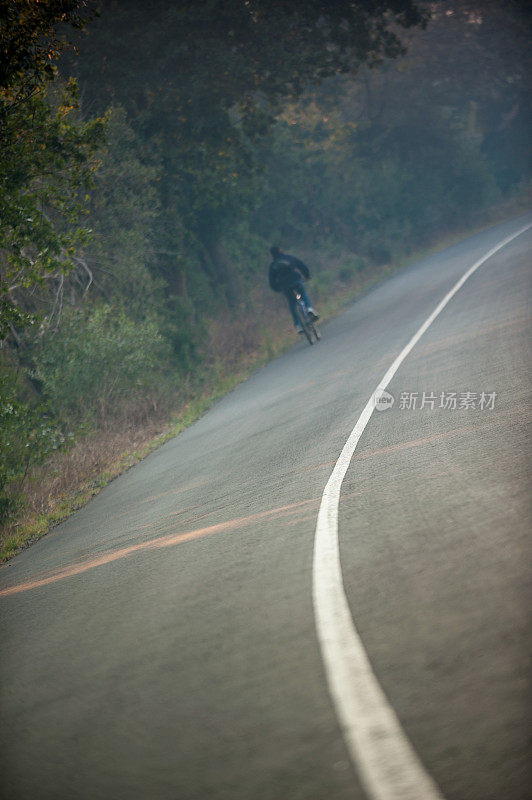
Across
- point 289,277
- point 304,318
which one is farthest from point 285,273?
point 304,318

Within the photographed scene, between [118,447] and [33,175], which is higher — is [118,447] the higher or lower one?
the lower one

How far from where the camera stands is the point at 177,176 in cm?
2580

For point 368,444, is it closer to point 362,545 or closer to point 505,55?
point 362,545

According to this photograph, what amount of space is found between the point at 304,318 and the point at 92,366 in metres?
5.90

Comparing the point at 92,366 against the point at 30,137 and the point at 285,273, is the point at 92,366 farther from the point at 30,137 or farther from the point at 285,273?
the point at 285,273

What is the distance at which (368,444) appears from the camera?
8.59 meters

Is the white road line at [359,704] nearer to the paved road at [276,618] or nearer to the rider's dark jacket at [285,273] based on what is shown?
the paved road at [276,618]

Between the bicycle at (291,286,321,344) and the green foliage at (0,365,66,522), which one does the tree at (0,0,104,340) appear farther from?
the bicycle at (291,286,321,344)

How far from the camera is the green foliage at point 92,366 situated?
55.1 feet

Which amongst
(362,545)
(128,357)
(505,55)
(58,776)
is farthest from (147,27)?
(505,55)

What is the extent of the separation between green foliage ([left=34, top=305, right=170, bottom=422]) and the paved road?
266 inches

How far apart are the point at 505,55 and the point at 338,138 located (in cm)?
1576

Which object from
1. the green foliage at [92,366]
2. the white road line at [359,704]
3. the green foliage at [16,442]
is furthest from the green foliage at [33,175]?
the white road line at [359,704]
